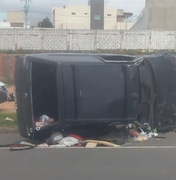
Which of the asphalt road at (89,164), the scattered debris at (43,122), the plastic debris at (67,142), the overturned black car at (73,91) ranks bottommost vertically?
the plastic debris at (67,142)

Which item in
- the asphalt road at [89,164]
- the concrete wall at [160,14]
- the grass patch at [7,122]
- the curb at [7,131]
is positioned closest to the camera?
the asphalt road at [89,164]

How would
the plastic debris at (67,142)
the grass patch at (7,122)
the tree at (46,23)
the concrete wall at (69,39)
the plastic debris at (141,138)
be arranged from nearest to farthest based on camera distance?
the plastic debris at (67,142) < the plastic debris at (141,138) < the grass patch at (7,122) < the concrete wall at (69,39) < the tree at (46,23)

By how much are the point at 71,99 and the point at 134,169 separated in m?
2.80

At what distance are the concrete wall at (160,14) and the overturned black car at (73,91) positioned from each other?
137 feet

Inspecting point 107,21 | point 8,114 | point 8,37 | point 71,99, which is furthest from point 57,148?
point 107,21

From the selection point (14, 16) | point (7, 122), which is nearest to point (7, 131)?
point (7, 122)

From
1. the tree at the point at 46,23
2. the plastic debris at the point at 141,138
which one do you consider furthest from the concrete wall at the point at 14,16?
the plastic debris at the point at 141,138

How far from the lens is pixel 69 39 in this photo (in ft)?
115

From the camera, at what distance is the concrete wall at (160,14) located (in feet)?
171

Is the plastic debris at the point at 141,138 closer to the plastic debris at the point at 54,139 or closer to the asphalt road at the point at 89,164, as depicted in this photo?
the asphalt road at the point at 89,164

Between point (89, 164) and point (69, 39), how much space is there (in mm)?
27073

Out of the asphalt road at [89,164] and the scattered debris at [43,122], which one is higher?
the scattered debris at [43,122]

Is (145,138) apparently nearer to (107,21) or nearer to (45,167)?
(45,167)

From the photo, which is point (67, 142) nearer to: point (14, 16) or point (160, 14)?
point (160, 14)
